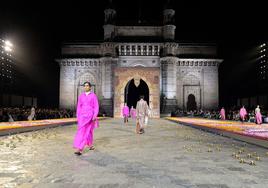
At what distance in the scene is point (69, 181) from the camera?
4504 millimetres

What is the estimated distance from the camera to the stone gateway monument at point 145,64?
43906 millimetres

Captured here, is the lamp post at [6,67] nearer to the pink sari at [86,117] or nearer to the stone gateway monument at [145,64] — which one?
the stone gateway monument at [145,64]

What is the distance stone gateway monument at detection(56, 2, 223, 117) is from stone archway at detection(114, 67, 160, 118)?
600 centimetres

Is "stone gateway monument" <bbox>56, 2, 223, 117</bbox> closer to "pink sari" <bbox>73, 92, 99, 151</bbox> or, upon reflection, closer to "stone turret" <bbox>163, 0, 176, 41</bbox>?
"stone turret" <bbox>163, 0, 176, 41</bbox>

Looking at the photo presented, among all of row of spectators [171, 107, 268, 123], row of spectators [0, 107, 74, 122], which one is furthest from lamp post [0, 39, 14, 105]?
row of spectators [171, 107, 268, 123]

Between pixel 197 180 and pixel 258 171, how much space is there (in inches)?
57.6

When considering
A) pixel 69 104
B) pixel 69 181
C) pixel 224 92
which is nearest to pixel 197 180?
pixel 69 181

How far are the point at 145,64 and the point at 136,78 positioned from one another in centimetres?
805

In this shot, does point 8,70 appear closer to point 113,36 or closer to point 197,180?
point 113,36

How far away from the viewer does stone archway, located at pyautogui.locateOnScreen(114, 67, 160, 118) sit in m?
36.6

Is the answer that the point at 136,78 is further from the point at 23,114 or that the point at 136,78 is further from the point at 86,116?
the point at 86,116

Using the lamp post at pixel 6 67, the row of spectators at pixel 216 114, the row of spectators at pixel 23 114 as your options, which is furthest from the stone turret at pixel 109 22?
the lamp post at pixel 6 67

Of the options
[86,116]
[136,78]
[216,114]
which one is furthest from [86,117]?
[216,114]

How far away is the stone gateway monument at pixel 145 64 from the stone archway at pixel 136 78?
6.00 m
